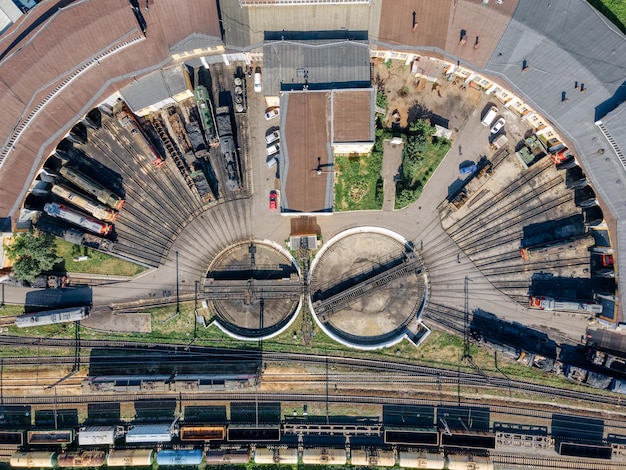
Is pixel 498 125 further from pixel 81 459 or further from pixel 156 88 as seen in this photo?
pixel 81 459

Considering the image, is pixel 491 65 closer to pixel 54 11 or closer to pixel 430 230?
pixel 430 230

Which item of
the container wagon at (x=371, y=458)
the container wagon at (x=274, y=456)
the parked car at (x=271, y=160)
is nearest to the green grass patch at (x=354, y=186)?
the parked car at (x=271, y=160)

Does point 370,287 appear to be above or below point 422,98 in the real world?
below

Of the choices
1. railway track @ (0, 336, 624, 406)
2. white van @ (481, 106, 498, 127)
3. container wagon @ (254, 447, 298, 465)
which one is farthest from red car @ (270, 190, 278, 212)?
container wagon @ (254, 447, 298, 465)

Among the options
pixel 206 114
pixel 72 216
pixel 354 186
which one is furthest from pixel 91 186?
pixel 354 186

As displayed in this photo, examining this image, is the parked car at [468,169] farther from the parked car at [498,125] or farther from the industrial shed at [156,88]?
the industrial shed at [156,88]

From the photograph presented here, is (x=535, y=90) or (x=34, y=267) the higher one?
(x=535, y=90)

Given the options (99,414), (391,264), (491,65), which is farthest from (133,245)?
(491,65)
